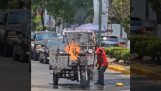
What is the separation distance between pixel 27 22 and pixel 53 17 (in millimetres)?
265

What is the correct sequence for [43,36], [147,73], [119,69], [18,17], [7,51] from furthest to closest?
1. [147,73]
2. [119,69]
3. [7,51]
4. [18,17]
5. [43,36]

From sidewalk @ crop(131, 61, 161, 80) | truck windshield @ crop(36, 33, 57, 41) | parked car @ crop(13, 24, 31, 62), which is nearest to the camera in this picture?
truck windshield @ crop(36, 33, 57, 41)

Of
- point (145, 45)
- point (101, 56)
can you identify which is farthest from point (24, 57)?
point (145, 45)

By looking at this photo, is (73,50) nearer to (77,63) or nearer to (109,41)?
(77,63)

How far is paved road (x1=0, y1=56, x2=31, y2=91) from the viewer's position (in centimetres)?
504

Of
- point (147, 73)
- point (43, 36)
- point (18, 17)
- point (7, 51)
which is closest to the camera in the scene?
point (43, 36)

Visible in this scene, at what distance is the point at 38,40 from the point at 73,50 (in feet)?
1.15

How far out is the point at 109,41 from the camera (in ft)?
16.3

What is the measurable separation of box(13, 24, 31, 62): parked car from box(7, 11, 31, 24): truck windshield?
0.08 meters

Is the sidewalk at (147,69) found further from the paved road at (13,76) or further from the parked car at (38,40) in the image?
the paved road at (13,76)

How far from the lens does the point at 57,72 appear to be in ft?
16.2

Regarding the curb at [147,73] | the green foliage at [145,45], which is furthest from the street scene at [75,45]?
the curb at [147,73]

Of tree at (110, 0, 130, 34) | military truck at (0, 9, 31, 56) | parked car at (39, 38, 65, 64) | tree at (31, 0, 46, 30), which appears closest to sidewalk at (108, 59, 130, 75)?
tree at (110, 0, 130, 34)

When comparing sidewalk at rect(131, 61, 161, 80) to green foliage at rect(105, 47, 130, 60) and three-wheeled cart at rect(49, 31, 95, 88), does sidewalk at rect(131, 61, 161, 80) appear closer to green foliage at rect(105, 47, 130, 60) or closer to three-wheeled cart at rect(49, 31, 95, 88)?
green foliage at rect(105, 47, 130, 60)
